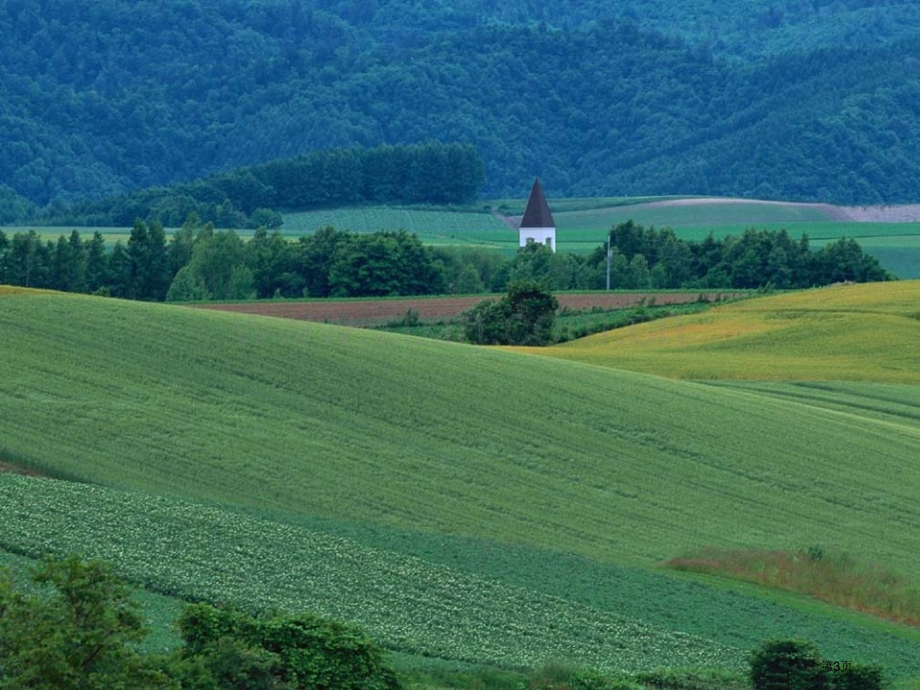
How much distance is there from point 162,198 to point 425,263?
74.1 m

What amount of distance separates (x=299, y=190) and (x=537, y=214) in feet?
139

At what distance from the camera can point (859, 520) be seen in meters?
36.8

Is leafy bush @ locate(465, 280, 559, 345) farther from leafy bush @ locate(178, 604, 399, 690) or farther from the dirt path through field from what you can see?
leafy bush @ locate(178, 604, 399, 690)

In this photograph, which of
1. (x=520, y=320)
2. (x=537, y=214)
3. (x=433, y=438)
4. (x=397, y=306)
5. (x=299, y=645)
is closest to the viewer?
(x=299, y=645)

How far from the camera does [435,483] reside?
3422cm

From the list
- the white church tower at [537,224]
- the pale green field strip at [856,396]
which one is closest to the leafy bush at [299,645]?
the pale green field strip at [856,396]

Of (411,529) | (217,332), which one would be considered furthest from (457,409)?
(411,529)

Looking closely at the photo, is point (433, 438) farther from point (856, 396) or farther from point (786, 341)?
point (786, 341)

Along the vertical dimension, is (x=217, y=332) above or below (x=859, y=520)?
above

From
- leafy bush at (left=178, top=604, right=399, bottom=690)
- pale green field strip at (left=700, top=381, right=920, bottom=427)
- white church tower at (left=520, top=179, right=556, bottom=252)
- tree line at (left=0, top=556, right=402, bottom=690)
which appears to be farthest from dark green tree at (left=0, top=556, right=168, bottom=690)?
white church tower at (left=520, top=179, right=556, bottom=252)

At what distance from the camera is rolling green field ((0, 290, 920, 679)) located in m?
25.2

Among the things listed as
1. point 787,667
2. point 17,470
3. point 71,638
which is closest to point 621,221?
point 17,470

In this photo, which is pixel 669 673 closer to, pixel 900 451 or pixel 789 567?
pixel 789 567

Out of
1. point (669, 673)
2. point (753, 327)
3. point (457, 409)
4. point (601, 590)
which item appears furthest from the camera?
point (753, 327)
